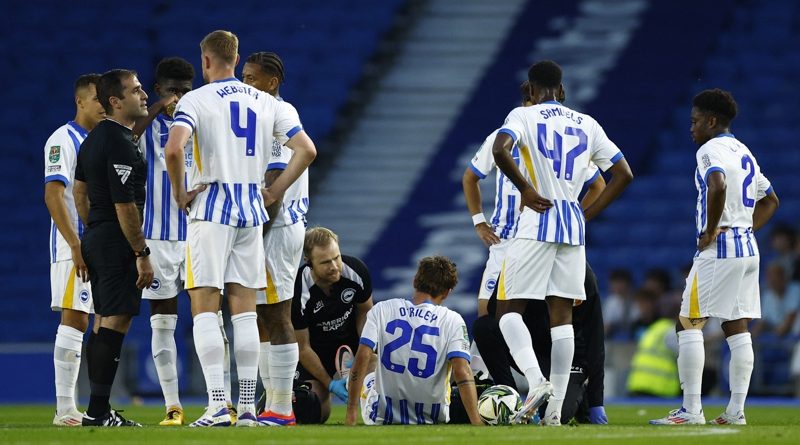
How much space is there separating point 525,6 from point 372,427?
536 inches

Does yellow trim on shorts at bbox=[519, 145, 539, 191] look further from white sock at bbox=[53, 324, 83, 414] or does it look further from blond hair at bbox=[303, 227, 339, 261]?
white sock at bbox=[53, 324, 83, 414]

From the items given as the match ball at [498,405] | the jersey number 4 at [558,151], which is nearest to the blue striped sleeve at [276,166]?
the jersey number 4 at [558,151]

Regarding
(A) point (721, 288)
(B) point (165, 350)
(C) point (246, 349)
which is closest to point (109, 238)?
(B) point (165, 350)

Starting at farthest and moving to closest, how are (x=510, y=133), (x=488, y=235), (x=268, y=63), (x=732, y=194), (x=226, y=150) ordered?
(x=488, y=235) < (x=732, y=194) < (x=268, y=63) < (x=510, y=133) < (x=226, y=150)

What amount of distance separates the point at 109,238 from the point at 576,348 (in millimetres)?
3039

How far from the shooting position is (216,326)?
6.94 metres

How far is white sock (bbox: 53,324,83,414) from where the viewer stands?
26.9 ft

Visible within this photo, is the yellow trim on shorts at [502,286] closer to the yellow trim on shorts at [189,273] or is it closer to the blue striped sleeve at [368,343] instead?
the blue striped sleeve at [368,343]

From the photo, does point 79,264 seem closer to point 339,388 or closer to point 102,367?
point 102,367

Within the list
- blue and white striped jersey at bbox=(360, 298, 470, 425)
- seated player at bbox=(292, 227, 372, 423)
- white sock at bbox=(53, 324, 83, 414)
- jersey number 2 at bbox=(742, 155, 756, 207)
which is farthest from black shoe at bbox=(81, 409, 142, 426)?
jersey number 2 at bbox=(742, 155, 756, 207)

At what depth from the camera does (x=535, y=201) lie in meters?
7.61

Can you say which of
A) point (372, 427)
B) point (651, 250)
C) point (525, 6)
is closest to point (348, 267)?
point (372, 427)

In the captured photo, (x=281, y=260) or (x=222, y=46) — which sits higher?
(x=222, y=46)

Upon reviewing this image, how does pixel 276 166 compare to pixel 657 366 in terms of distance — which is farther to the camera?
pixel 657 366
